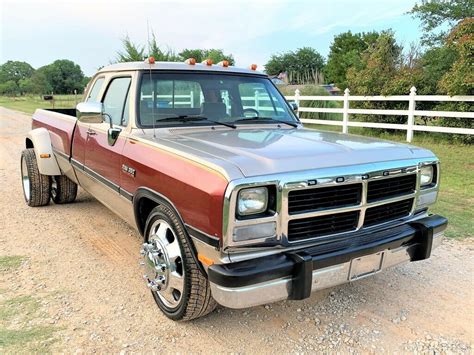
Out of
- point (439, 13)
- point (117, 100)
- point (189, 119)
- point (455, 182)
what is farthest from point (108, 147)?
point (439, 13)

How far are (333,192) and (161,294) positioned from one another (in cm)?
150

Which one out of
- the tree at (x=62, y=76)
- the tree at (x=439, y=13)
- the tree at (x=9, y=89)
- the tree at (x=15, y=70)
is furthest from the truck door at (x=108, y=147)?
the tree at (x=15, y=70)

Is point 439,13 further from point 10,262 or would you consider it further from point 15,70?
point 15,70

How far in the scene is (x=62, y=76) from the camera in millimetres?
79875

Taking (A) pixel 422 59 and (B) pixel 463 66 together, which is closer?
(B) pixel 463 66

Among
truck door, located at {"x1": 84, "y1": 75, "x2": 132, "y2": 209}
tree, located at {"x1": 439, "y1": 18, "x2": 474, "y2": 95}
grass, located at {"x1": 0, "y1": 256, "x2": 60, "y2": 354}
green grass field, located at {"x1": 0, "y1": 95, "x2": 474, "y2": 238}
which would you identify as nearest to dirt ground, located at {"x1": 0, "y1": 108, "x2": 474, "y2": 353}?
grass, located at {"x1": 0, "y1": 256, "x2": 60, "y2": 354}

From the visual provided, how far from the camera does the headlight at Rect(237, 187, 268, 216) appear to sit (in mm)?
2486

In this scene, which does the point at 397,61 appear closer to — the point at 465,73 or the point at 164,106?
the point at 465,73

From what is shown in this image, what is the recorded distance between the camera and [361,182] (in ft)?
9.11

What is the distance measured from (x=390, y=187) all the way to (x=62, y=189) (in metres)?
4.66

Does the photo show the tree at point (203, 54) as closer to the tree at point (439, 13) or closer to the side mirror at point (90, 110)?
the tree at point (439, 13)

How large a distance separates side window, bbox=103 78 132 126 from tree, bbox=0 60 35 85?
335ft

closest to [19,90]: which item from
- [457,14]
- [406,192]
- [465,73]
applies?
[457,14]

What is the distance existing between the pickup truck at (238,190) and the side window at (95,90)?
1.13ft
